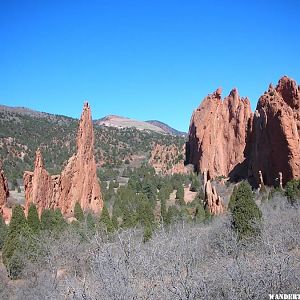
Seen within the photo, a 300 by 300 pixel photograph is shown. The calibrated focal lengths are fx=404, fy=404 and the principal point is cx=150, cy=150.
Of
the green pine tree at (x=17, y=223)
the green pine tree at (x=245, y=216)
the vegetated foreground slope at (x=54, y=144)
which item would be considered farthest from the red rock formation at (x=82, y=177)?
the vegetated foreground slope at (x=54, y=144)

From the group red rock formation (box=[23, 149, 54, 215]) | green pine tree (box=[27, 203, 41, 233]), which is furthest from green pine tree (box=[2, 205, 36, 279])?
red rock formation (box=[23, 149, 54, 215])

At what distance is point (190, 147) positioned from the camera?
94.8m

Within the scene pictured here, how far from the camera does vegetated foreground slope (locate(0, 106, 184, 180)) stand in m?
94.3

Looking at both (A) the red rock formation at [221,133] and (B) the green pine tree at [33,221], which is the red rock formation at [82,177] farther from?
(A) the red rock formation at [221,133]

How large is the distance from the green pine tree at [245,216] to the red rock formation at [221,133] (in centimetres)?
5058

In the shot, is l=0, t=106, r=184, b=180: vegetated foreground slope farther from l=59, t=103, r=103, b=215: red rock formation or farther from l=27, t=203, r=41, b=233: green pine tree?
l=27, t=203, r=41, b=233: green pine tree

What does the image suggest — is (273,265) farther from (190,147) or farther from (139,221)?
(190,147)

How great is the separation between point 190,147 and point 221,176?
60.5 ft

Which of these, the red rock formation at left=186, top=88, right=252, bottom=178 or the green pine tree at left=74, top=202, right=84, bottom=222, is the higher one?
the red rock formation at left=186, top=88, right=252, bottom=178

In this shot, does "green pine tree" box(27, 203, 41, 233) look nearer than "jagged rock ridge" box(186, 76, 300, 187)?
Yes

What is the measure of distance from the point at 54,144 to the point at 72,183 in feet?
218

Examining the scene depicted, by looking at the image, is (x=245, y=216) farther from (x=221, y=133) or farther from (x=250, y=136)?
(x=221, y=133)

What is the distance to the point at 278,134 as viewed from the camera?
173 ft

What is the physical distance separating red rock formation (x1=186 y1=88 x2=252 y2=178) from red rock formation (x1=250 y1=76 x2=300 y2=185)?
16.2 meters
